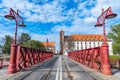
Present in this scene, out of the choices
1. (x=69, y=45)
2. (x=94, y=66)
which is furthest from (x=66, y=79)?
(x=69, y=45)

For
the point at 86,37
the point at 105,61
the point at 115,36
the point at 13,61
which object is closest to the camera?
the point at 105,61

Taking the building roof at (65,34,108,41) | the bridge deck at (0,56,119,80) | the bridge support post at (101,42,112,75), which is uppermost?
the building roof at (65,34,108,41)

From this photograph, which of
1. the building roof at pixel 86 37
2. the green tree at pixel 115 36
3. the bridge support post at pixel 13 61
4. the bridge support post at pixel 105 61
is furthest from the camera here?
the building roof at pixel 86 37

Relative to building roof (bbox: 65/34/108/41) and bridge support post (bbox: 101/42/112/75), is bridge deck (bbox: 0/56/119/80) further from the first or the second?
building roof (bbox: 65/34/108/41)

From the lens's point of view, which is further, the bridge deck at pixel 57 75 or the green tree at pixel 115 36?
the green tree at pixel 115 36

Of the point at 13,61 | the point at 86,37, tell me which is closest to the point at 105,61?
the point at 13,61

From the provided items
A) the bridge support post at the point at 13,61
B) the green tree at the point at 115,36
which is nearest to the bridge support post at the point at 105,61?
the bridge support post at the point at 13,61

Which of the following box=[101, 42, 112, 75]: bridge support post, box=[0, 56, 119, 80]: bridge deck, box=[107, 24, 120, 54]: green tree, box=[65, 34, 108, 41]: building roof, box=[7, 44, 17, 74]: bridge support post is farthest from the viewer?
box=[65, 34, 108, 41]: building roof

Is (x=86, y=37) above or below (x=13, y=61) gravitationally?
above

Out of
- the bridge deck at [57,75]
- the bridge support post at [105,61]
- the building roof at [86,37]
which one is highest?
the building roof at [86,37]

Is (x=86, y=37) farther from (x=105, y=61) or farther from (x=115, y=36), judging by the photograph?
(x=105, y=61)

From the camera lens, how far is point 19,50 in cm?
1341

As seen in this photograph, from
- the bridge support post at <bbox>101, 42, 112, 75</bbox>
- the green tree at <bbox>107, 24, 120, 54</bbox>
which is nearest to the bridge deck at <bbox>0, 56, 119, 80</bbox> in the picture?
the bridge support post at <bbox>101, 42, 112, 75</bbox>

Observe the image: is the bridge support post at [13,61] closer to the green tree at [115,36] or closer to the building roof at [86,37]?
the green tree at [115,36]
